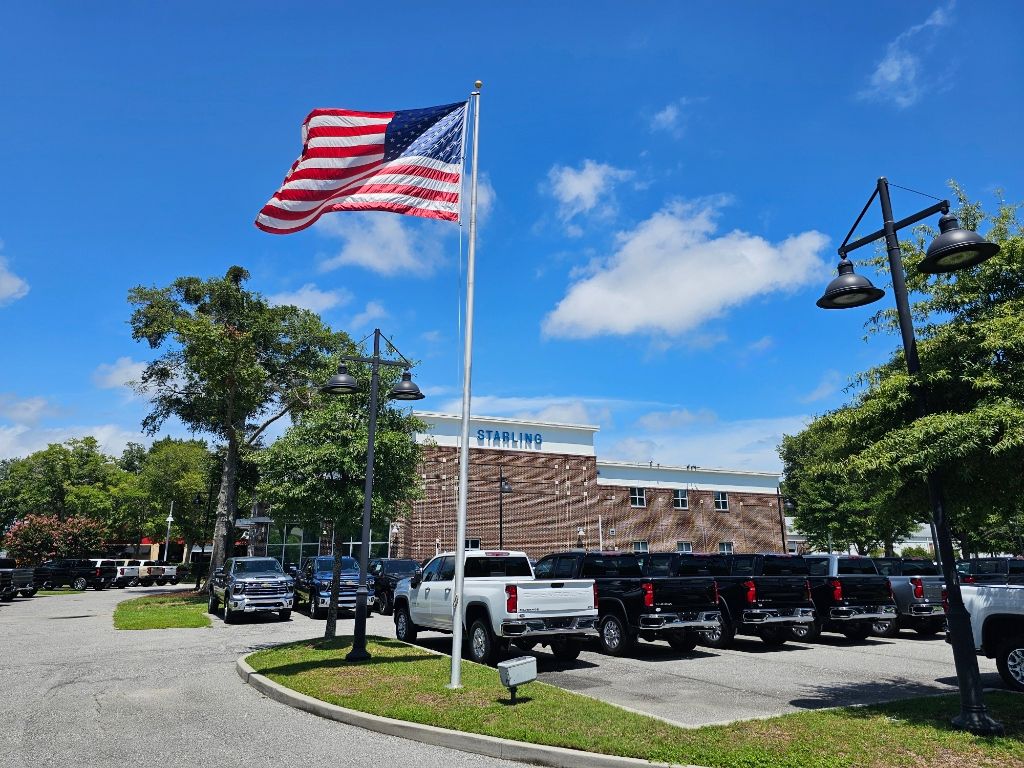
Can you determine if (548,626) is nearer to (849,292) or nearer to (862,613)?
(849,292)

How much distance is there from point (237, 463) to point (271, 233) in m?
28.4

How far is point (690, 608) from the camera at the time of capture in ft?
43.0

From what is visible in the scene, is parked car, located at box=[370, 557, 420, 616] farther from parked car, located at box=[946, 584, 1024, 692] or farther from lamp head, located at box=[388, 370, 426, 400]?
parked car, located at box=[946, 584, 1024, 692]

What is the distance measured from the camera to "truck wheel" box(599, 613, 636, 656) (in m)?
13.2

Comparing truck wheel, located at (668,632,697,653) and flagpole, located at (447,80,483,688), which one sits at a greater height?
flagpole, located at (447,80,483,688)

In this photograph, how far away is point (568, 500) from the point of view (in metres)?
47.7

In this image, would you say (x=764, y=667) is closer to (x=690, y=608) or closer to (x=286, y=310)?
(x=690, y=608)

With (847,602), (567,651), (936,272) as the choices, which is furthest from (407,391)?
(847,602)

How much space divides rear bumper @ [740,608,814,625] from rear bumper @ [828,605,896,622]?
41.3 inches

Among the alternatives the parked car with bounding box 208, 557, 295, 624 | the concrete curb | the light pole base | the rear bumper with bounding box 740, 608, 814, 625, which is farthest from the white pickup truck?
the parked car with bounding box 208, 557, 295, 624

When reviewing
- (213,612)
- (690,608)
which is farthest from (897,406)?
(213,612)

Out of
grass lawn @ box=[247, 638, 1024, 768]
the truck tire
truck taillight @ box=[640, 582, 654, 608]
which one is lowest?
grass lawn @ box=[247, 638, 1024, 768]

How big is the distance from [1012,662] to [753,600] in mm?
5046

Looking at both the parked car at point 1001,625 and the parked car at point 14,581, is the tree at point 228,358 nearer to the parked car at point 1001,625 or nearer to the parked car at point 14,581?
the parked car at point 14,581
